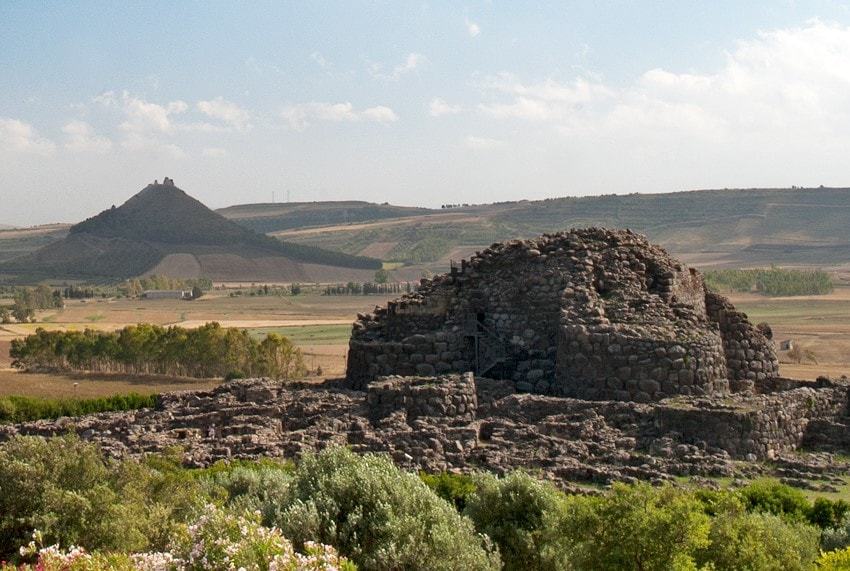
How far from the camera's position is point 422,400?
22.3 metres

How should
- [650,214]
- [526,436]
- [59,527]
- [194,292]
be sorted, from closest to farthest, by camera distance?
[59,527]
[526,436]
[194,292]
[650,214]

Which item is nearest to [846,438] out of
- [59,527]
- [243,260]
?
[59,527]

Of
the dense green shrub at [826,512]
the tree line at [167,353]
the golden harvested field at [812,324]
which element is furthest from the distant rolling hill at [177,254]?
the dense green shrub at [826,512]

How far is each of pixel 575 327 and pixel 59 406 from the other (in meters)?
13.4

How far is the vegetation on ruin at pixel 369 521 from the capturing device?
34.4 feet

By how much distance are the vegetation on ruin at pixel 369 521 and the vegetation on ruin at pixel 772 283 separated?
92.2 meters

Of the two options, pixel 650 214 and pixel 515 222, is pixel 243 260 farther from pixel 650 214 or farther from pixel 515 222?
pixel 650 214

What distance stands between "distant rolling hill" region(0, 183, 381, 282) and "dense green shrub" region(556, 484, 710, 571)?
141 metres

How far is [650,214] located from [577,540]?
181 meters

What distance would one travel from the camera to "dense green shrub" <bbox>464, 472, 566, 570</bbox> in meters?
13.1

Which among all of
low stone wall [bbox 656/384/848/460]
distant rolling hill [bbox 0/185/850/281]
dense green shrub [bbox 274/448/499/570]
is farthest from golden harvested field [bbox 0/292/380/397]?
distant rolling hill [bbox 0/185/850/281]

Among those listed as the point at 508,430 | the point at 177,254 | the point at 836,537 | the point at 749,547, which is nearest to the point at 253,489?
the point at 749,547

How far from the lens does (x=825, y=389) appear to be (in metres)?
23.9

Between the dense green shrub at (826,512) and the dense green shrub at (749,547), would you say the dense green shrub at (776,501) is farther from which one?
the dense green shrub at (749,547)
